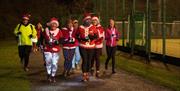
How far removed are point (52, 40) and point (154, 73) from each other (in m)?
5.12

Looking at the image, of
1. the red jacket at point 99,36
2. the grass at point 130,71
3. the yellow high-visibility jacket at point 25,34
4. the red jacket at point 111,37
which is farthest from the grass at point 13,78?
the red jacket at point 111,37

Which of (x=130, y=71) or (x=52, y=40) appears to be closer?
(x=52, y=40)

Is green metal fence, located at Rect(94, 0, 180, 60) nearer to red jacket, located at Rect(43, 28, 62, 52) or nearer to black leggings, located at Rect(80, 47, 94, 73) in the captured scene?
black leggings, located at Rect(80, 47, 94, 73)

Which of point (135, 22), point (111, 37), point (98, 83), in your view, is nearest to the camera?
point (98, 83)

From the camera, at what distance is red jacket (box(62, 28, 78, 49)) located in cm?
1780

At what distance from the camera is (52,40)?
16734mm

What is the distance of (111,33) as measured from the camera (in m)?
19.4

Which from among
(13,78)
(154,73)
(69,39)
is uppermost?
(69,39)

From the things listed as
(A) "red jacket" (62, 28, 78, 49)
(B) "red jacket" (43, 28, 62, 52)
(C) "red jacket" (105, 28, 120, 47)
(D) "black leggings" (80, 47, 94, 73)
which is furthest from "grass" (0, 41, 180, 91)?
(D) "black leggings" (80, 47, 94, 73)

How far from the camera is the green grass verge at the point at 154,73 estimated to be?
673 inches

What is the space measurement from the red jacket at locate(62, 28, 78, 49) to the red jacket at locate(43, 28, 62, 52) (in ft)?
2.90

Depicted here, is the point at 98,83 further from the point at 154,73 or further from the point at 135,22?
the point at 135,22

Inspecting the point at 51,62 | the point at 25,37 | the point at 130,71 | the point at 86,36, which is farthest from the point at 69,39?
the point at 130,71

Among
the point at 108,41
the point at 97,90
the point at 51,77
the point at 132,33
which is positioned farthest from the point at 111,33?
the point at 132,33
